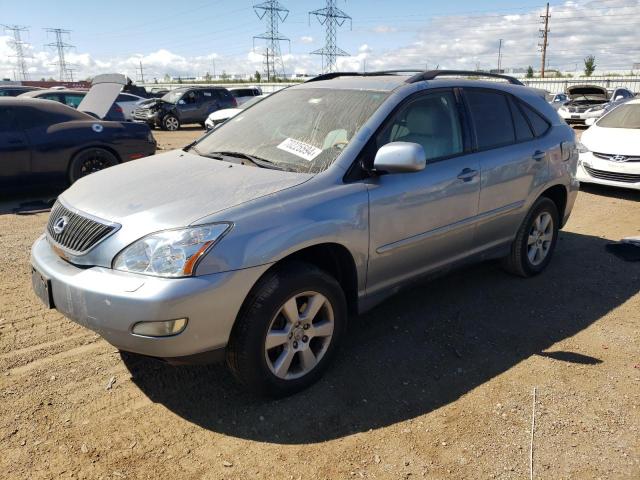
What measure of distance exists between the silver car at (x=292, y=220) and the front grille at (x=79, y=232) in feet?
0.04

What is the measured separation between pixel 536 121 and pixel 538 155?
373 millimetres

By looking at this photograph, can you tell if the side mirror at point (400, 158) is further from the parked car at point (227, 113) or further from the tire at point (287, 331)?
the parked car at point (227, 113)

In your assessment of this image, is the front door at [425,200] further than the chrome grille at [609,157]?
No

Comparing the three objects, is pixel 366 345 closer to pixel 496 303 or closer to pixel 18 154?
pixel 496 303

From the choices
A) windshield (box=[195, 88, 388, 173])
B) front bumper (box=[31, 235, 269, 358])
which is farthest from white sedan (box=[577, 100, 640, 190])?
front bumper (box=[31, 235, 269, 358])

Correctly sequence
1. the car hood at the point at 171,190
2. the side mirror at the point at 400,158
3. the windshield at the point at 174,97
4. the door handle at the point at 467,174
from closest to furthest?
the car hood at the point at 171,190 → the side mirror at the point at 400,158 → the door handle at the point at 467,174 → the windshield at the point at 174,97

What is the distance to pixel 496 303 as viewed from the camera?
4344mm

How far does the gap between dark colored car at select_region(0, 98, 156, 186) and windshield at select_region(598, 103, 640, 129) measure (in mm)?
7862

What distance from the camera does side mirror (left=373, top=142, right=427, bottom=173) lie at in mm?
3062

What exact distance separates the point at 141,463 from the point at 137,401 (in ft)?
1.72

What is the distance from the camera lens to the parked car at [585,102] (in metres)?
18.6

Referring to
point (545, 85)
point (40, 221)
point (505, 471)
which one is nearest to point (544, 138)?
point (505, 471)

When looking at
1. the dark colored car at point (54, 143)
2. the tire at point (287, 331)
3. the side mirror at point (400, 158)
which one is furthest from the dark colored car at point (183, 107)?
the tire at point (287, 331)

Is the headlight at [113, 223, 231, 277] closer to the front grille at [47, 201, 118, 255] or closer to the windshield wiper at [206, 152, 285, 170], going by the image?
the front grille at [47, 201, 118, 255]
